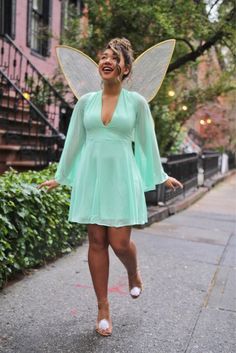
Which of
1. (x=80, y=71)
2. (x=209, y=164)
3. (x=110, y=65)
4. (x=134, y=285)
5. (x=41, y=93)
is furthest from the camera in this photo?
(x=209, y=164)

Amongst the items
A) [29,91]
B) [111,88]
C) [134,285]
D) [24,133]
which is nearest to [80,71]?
[111,88]

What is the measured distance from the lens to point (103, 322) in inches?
120

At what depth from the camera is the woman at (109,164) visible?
9.59 ft

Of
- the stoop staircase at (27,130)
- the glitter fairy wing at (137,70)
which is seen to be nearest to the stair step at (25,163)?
the stoop staircase at (27,130)

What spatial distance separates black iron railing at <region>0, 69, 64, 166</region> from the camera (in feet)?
24.5

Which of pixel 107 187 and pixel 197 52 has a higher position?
pixel 197 52

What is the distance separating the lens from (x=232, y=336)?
3.17 metres

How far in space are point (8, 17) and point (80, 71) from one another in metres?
7.44

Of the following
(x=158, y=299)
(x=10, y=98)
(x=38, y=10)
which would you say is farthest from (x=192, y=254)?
(x=38, y=10)

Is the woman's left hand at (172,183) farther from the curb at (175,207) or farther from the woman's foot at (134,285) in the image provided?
the curb at (175,207)

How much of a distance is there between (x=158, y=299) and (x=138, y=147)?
1412 mm

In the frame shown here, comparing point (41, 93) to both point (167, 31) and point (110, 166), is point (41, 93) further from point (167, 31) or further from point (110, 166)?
point (110, 166)

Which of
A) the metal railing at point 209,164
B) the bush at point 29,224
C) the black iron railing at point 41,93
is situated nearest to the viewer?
the bush at point 29,224

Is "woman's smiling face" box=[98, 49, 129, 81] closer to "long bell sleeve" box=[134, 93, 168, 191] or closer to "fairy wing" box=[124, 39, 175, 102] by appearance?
"long bell sleeve" box=[134, 93, 168, 191]
